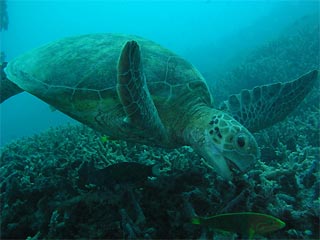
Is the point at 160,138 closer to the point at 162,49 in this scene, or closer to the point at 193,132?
the point at 193,132

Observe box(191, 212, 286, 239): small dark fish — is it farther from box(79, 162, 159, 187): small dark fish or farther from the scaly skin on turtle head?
box(79, 162, 159, 187): small dark fish

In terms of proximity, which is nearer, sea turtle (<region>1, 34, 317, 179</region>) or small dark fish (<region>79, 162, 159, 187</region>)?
sea turtle (<region>1, 34, 317, 179</region>)

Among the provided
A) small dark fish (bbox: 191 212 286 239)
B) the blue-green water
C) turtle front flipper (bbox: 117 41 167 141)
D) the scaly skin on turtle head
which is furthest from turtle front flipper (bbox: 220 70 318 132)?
the blue-green water

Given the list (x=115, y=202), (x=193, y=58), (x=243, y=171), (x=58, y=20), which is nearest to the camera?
(x=243, y=171)

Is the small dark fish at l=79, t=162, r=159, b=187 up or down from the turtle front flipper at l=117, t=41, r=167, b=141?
down

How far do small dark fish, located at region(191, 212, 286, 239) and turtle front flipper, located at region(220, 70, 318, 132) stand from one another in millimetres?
1579

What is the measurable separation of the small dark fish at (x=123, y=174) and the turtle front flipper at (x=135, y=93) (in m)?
0.30

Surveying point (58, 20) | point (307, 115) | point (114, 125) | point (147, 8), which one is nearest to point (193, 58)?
point (307, 115)

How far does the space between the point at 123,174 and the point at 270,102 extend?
1831 millimetres

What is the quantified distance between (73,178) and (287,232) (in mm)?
1868

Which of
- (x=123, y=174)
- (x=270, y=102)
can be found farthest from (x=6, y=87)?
(x=270, y=102)

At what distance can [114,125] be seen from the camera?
2.32 m

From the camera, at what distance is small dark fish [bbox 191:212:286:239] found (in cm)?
127

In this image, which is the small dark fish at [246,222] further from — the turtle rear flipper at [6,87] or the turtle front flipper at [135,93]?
the turtle rear flipper at [6,87]
